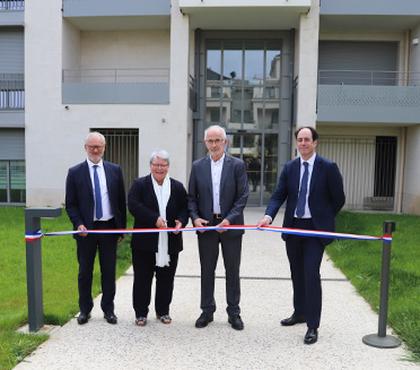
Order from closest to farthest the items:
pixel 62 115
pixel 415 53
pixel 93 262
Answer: pixel 93 262
pixel 62 115
pixel 415 53

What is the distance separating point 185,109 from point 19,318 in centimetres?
1068

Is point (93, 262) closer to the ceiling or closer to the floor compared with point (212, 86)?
closer to the floor

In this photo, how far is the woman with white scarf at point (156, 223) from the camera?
437 cm

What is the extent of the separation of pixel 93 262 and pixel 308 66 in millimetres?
11604

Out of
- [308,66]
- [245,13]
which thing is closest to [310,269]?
[308,66]

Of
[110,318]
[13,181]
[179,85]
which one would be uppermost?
[179,85]

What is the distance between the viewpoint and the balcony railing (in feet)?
52.5

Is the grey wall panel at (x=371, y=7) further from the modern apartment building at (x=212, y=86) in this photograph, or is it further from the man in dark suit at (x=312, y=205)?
the man in dark suit at (x=312, y=205)

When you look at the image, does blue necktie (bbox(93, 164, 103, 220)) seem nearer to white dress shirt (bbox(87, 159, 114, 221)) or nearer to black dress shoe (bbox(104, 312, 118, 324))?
white dress shirt (bbox(87, 159, 114, 221))

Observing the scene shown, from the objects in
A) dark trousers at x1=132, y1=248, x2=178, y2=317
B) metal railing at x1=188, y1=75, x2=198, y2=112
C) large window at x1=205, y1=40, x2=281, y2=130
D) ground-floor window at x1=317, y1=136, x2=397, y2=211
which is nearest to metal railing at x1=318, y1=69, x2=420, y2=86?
large window at x1=205, y1=40, x2=281, y2=130

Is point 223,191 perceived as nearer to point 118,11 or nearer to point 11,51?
point 118,11

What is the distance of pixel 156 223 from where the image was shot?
14.3 feet

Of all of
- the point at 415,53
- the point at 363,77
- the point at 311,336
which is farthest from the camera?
the point at 363,77

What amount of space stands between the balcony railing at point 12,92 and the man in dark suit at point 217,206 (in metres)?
13.6
